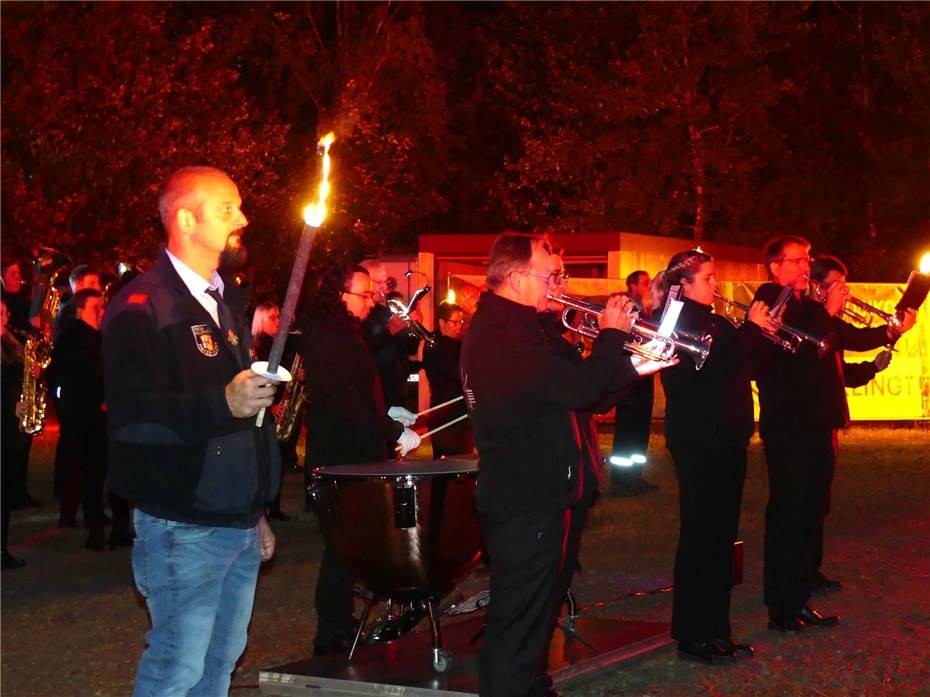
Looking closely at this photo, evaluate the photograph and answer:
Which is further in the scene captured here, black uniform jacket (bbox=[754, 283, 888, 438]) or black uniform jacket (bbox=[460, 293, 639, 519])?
black uniform jacket (bbox=[754, 283, 888, 438])

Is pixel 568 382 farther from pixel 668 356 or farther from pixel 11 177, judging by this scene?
pixel 11 177

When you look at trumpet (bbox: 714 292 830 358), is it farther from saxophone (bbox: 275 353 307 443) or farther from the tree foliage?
the tree foliage

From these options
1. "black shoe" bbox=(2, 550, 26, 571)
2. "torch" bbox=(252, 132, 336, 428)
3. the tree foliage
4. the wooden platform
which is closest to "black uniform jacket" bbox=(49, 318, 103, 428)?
"black shoe" bbox=(2, 550, 26, 571)

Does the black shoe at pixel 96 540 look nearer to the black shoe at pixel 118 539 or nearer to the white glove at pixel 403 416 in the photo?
the black shoe at pixel 118 539

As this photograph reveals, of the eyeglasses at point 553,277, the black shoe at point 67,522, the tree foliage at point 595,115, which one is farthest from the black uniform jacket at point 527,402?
the tree foliage at point 595,115

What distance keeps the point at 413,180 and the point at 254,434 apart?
34554mm

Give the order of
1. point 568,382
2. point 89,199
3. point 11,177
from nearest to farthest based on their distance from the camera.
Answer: point 568,382, point 11,177, point 89,199

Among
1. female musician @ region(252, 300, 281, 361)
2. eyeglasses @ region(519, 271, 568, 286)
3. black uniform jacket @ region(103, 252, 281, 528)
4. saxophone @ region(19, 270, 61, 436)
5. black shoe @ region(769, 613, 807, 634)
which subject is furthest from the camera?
female musician @ region(252, 300, 281, 361)

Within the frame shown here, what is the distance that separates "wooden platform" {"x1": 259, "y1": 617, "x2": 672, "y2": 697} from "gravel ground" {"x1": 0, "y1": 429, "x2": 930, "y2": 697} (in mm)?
98

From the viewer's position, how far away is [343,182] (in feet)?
122

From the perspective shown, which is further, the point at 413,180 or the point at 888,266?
the point at 413,180

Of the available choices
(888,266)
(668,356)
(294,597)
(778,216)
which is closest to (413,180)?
(778,216)

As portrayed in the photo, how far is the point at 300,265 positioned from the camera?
3896 mm

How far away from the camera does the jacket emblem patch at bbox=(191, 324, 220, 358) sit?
4578 millimetres
